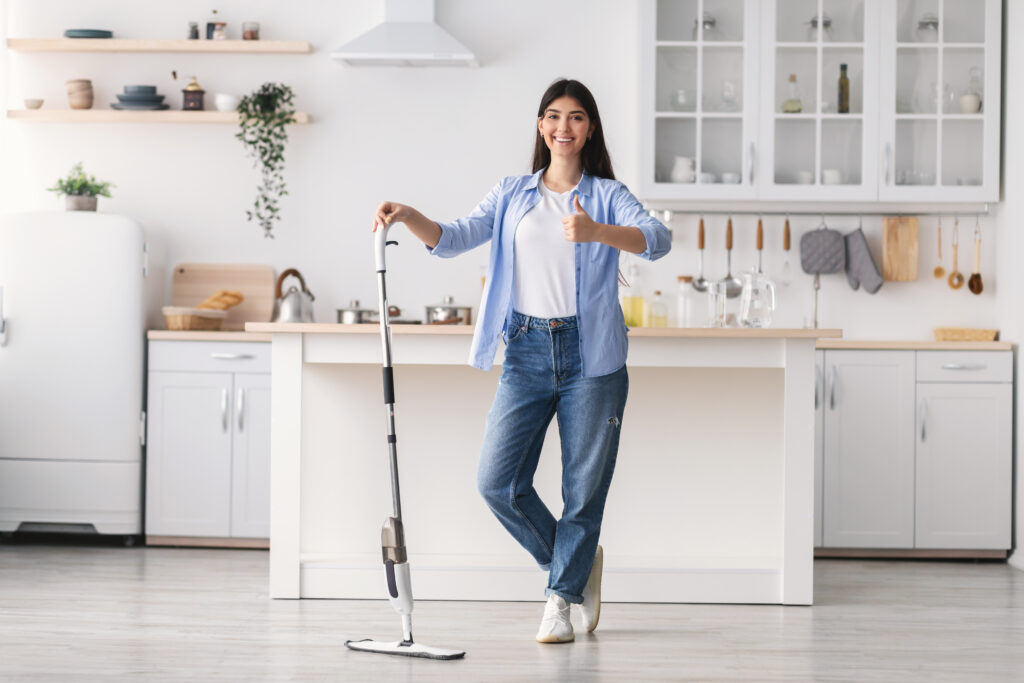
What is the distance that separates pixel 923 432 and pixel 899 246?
2.80 feet

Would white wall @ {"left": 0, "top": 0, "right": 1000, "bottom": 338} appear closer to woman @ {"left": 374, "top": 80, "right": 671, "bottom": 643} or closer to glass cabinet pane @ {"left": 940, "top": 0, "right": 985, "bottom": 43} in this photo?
glass cabinet pane @ {"left": 940, "top": 0, "right": 985, "bottom": 43}

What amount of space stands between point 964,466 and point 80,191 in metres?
3.63

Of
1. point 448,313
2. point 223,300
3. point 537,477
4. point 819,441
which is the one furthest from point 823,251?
point 223,300

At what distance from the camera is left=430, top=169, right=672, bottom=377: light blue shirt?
2.50 meters

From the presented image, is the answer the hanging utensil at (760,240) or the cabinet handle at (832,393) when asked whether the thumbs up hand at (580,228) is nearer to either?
the cabinet handle at (832,393)

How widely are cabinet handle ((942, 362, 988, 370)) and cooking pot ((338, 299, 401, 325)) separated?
209cm

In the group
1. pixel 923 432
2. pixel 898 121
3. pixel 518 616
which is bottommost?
pixel 518 616

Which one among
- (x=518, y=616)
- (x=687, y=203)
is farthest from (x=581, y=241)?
(x=687, y=203)

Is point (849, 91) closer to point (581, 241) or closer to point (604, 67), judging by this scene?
point (604, 67)

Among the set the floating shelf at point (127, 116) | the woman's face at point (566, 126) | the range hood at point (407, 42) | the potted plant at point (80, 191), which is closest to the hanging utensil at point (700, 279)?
the range hood at point (407, 42)

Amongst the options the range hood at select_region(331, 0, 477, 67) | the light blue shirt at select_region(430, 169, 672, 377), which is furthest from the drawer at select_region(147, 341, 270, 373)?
the light blue shirt at select_region(430, 169, 672, 377)

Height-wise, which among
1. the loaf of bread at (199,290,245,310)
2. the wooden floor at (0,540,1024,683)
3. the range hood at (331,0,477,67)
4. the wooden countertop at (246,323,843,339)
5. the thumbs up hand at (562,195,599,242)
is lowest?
the wooden floor at (0,540,1024,683)

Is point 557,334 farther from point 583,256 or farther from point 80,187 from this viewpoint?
point 80,187

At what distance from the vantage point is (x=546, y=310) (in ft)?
8.29
